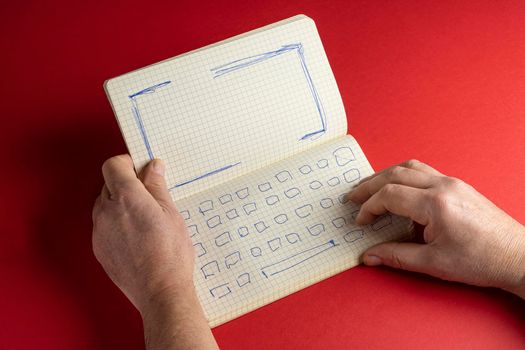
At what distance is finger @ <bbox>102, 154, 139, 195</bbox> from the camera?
43.0 inches

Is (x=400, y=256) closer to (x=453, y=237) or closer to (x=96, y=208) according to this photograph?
(x=453, y=237)

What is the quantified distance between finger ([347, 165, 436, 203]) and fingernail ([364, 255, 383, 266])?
111 millimetres

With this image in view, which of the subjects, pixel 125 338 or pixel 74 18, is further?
pixel 74 18

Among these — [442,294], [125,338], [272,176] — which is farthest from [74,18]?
[442,294]

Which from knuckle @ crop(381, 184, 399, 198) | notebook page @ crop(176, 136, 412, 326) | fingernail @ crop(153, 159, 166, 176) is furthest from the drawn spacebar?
fingernail @ crop(153, 159, 166, 176)

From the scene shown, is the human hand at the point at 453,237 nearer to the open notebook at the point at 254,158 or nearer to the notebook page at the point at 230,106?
the open notebook at the point at 254,158

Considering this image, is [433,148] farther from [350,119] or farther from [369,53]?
[369,53]

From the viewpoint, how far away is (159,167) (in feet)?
3.69

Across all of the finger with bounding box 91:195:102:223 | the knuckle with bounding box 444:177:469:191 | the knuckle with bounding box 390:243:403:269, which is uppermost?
the finger with bounding box 91:195:102:223

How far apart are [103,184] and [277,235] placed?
36 cm

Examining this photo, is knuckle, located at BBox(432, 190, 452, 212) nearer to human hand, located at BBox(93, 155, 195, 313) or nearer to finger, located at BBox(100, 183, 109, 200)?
human hand, located at BBox(93, 155, 195, 313)

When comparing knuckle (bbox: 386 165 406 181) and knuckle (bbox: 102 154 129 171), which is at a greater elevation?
knuckle (bbox: 102 154 129 171)

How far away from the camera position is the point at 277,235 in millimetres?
1139

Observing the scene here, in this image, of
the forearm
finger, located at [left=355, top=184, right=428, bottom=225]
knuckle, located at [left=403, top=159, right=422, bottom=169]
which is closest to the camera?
the forearm
